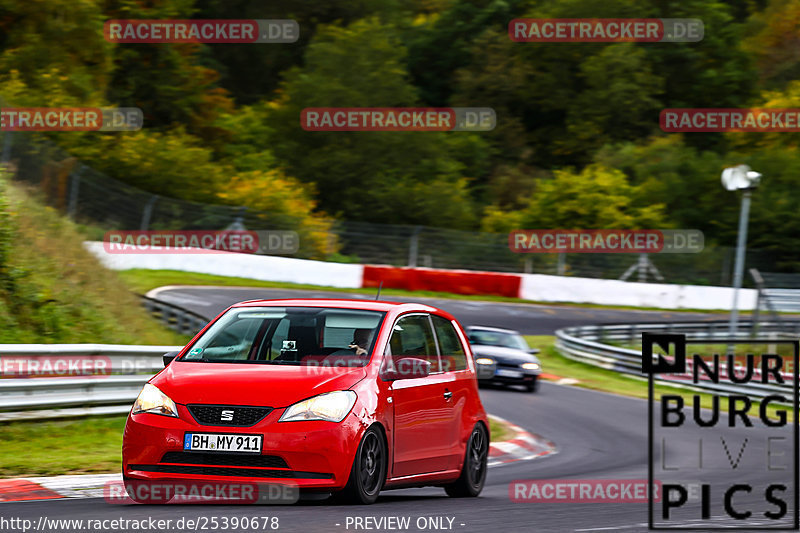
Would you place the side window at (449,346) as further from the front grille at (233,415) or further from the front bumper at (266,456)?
the front grille at (233,415)

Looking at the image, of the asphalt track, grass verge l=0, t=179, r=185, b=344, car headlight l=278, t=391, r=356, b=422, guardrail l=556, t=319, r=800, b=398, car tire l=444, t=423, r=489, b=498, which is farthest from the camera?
guardrail l=556, t=319, r=800, b=398

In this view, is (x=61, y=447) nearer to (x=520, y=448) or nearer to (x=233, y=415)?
(x=233, y=415)

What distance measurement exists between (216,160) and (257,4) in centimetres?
1960

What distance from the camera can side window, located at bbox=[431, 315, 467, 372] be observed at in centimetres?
931

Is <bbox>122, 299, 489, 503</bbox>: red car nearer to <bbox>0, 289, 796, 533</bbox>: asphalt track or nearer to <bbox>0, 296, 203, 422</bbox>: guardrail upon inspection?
<bbox>0, 289, 796, 533</bbox>: asphalt track

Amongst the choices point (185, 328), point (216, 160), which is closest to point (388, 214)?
point (216, 160)

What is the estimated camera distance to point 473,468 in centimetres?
967

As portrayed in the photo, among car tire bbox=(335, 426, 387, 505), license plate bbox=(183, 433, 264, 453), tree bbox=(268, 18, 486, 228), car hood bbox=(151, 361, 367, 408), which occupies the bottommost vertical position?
car tire bbox=(335, 426, 387, 505)

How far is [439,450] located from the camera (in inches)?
351

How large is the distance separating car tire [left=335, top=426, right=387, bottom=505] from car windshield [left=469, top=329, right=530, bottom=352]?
14565 mm

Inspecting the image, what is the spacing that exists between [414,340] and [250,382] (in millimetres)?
1773

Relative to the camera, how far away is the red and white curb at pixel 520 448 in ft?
47.6

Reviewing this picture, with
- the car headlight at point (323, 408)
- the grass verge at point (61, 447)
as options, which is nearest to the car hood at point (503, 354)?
the grass verge at point (61, 447)

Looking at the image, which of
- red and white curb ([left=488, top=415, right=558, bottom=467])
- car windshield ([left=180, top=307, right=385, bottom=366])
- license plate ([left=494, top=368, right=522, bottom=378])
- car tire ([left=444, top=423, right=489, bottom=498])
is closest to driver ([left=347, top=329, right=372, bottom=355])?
car windshield ([left=180, top=307, right=385, bottom=366])
